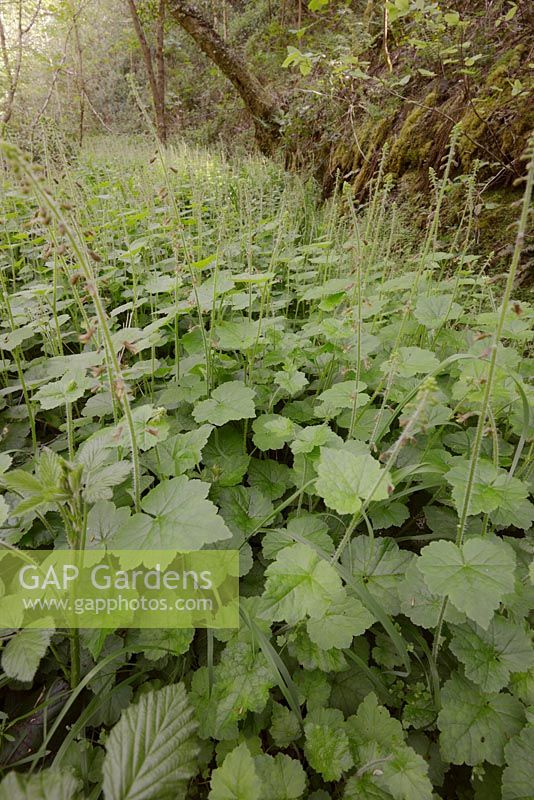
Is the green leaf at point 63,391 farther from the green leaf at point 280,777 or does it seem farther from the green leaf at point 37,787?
the green leaf at point 280,777

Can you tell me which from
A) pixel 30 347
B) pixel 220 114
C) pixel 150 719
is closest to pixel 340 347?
pixel 150 719

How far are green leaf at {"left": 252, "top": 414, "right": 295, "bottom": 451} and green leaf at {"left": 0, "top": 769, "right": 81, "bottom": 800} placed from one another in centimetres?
101

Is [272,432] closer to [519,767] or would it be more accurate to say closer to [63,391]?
[63,391]

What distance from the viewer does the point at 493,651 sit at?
1142mm

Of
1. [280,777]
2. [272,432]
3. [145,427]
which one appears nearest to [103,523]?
[145,427]

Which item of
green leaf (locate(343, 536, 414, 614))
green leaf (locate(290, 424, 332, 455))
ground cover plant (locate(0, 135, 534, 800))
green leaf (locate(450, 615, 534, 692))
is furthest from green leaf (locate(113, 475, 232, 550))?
green leaf (locate(450, 615, 534, 692))

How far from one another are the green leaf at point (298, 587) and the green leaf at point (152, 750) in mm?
285

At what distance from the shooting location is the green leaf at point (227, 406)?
154cm

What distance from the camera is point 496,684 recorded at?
1.08 metres

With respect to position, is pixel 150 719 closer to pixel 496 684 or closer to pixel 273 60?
pixel 496 684

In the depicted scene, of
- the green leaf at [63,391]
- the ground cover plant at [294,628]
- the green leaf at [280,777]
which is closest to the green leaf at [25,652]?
the ground cover plant at [294,628]

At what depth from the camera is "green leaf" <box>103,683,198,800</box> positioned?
0.80 m

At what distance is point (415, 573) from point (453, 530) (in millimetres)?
348

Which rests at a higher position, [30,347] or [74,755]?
[30,347]
